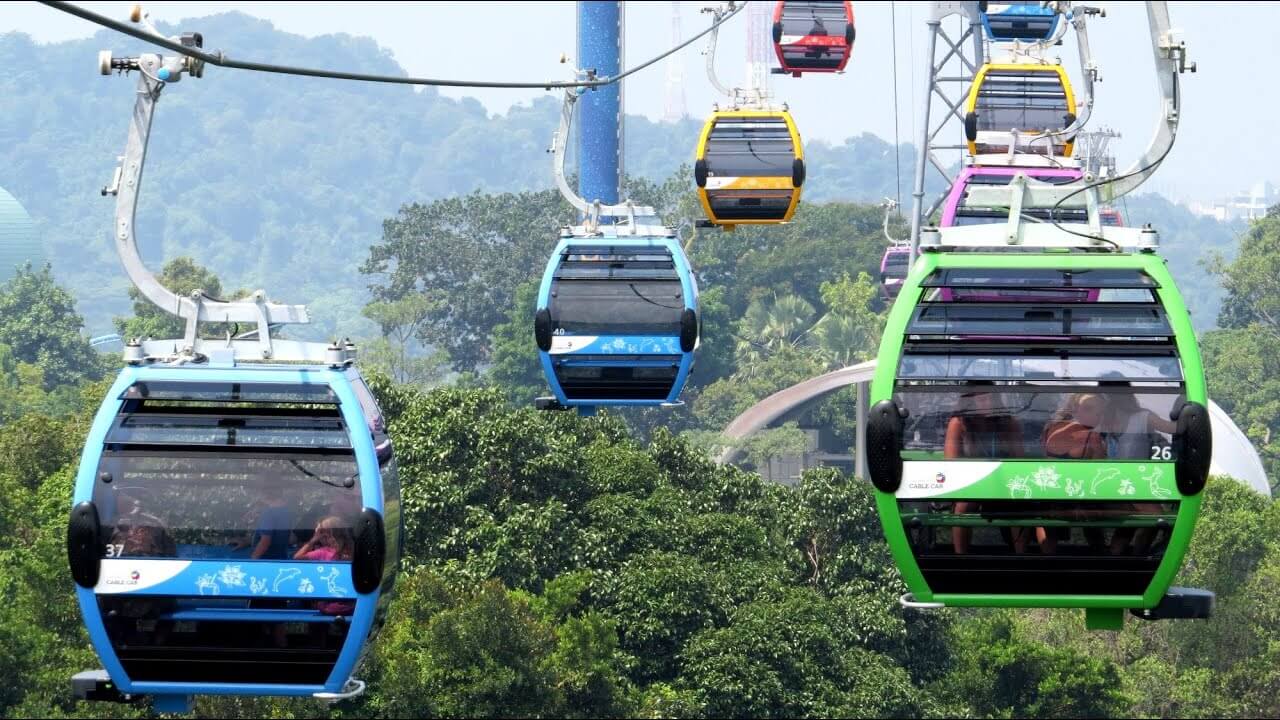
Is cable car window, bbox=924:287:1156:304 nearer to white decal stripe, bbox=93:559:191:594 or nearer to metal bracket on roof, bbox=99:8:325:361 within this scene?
metal bracket on roof, bbox=99:8:325:361

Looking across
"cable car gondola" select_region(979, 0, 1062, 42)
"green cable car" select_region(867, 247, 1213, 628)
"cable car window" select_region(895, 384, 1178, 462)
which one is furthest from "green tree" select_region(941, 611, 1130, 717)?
"cable car window" select_region(895, 384, 1178, 462)

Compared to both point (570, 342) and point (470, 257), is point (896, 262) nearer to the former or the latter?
point (570, 342)

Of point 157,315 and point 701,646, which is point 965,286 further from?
point 157,315

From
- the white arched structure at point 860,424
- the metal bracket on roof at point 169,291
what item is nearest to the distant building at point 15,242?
the white arched structure at point 860,424

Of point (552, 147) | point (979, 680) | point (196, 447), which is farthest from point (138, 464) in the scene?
point (979, 680)

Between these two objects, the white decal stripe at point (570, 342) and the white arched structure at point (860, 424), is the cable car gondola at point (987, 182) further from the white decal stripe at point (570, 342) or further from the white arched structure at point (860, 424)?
the white arched structure at point (860, 424)
